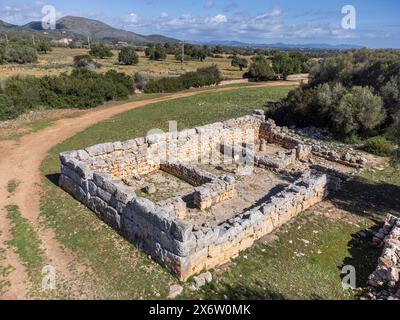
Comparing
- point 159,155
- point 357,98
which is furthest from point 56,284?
point 357,98

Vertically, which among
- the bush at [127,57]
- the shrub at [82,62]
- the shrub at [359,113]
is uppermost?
the bush at [127,57]

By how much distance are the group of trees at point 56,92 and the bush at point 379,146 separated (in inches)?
865

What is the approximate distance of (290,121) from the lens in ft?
85.8

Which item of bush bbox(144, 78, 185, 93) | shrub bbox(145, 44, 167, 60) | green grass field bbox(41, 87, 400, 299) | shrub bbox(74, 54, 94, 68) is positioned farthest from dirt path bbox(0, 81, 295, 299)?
shrub bbox(145, 44, 167, 60)

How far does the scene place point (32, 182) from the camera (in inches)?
595

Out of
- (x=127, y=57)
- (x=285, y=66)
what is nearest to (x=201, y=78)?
(x=285, y=66)

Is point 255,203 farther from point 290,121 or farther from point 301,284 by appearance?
point 290,121

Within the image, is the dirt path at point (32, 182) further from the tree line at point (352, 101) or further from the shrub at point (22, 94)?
the tree line at point (352, 101)

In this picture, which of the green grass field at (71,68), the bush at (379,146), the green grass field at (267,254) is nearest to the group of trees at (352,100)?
the bush at (379,146)

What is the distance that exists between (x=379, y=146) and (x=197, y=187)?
11810 millimetres

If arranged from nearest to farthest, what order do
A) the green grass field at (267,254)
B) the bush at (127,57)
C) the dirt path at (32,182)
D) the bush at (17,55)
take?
the green grass field at (267,254) → the dirt path at (32,182) → the bush at (17,55) → the bush at (127,57)

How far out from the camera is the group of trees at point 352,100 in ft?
71.5

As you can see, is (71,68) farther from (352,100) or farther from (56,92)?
(352,100)
